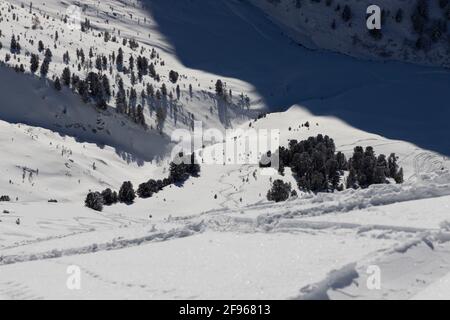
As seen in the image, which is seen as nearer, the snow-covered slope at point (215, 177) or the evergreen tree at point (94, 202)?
the snow-covered slope at point (215, 177)

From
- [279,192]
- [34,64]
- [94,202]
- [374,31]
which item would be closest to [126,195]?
[94,202]

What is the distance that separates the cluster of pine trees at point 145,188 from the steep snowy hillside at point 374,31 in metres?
42.9

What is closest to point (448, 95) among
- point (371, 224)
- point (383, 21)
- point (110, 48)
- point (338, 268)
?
point (383, 21)

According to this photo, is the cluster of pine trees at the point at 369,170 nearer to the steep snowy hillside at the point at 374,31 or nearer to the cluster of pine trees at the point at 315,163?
the cluster of pine trees at the point at 315,163

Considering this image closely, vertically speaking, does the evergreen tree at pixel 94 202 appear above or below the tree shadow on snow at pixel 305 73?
below

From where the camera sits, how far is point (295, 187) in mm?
44438

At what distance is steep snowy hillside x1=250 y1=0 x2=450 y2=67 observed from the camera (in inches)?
3509

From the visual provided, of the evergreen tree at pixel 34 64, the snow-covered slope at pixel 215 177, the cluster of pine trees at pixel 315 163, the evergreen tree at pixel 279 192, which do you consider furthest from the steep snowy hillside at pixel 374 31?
the evergreen tree at pixel 279 192

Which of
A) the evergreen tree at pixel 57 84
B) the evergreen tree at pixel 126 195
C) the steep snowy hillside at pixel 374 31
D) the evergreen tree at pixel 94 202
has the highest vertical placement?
the steep snowy hillside at pixel 374 31

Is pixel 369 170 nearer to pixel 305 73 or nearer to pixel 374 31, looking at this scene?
pixel 305 73

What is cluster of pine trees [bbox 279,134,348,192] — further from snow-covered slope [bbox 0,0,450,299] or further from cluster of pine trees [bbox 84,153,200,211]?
cluster of pine trees [bbox 84,153,200,211]

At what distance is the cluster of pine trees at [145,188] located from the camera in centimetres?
4075

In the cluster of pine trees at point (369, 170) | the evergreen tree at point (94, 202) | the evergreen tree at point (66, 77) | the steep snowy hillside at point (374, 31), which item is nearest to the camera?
the evergreen tree at point (94, 202)
